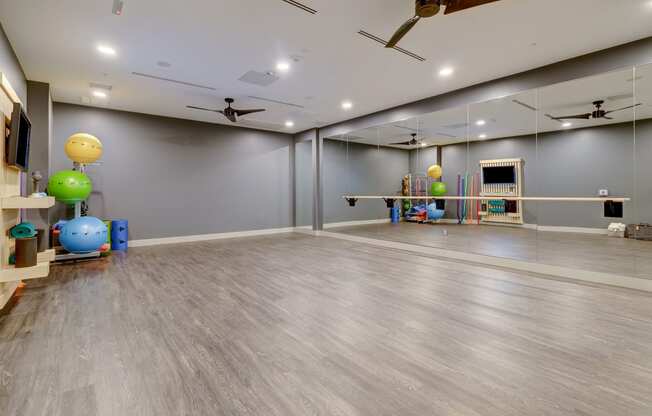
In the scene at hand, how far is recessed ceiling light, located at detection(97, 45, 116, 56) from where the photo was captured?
167 inches

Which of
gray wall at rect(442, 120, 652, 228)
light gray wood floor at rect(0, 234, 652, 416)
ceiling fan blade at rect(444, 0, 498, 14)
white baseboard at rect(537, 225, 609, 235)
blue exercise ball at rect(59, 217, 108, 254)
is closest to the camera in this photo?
light gray wood floor at rect(0, 234, 652, 416)

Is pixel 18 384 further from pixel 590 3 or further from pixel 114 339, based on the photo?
pixel 590 3

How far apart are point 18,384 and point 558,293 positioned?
16.5 feet

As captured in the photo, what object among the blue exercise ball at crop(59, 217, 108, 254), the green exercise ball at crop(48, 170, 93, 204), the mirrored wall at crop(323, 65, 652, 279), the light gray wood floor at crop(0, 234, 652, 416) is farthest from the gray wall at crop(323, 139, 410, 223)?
the green exercise ball at crop(48, 170, 93, 204)

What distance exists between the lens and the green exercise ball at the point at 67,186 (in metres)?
5.26

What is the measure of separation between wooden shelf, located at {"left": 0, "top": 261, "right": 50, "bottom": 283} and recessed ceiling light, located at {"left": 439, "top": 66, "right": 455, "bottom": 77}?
19.7ft

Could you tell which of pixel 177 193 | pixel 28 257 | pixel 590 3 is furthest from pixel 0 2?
pixel 590 3

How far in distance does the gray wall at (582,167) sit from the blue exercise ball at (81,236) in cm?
714

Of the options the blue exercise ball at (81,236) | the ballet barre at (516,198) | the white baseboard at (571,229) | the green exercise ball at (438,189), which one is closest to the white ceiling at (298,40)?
the green exercise ball at (438,189)

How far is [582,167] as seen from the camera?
4762 mm

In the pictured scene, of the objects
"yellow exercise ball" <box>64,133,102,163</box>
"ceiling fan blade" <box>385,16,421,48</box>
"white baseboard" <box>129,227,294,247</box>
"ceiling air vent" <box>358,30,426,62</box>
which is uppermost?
"ceiling air vent" <box>358,30,426,62</box>

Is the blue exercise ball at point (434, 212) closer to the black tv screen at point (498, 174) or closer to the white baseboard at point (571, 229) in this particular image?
the black tv screen at point (498, 174)

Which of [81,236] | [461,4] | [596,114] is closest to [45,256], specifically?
[81,236]

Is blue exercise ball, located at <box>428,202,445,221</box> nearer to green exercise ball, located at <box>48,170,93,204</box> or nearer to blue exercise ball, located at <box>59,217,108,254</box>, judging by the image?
blue exercise ball, located at <box>59,217,108,254</box>
